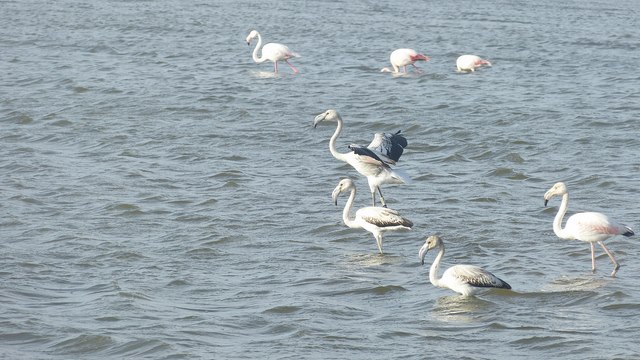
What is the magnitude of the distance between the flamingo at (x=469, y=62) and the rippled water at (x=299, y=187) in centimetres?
39

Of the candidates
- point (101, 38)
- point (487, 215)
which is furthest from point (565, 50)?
point (487, 215)

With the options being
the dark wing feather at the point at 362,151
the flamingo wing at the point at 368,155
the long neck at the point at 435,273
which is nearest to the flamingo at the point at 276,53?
the flamingo wing at the point at 368,155

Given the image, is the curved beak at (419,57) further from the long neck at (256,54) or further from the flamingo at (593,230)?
the flamingo at (593,230)

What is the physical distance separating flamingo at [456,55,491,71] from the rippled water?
15.5 inches

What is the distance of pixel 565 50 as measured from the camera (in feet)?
83.8

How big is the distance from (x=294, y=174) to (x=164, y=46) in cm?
1152

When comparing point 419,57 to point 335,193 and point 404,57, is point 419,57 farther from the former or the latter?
point 335,193

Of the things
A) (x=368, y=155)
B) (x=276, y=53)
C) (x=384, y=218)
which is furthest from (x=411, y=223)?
(x=276, y=53)

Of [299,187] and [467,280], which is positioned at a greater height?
[467,280]

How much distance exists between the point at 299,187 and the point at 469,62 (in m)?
8.83

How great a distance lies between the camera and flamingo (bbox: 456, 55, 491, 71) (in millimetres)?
23172

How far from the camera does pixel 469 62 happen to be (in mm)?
23172

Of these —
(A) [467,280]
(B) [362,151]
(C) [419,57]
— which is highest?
(B) [362,151]

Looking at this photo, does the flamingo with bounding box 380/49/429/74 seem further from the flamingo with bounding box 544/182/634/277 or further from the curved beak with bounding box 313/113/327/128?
the flamingo with bounding box 544/182/634/277
